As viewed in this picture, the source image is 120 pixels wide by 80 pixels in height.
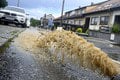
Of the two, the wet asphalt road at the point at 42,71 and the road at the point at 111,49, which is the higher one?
the wet asphalt road at the point at 42,71

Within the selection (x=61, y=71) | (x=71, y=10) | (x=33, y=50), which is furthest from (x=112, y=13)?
(x=71, y=10)

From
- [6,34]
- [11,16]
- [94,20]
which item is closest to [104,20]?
[94,20]

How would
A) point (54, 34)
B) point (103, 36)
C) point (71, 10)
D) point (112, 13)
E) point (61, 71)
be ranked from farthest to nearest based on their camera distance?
1. point (71, 10)
2. point (112, 13)
3. point (103, 36)
4. point (54, 34)
5. point (61, 71)

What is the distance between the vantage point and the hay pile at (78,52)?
470 centimetres

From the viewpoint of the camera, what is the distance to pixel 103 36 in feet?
99.1

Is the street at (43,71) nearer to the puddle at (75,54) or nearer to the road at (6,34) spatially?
the puddle at (75,54)

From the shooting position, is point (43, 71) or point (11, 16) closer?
point (43, 71)

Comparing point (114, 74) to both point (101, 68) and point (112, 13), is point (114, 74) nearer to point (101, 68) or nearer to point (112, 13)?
point (101, 68)

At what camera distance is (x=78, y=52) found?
504 cm

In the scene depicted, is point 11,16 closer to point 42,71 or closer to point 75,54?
point 75,54

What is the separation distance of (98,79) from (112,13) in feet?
93.6

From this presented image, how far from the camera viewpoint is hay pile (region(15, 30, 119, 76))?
4.70 metres

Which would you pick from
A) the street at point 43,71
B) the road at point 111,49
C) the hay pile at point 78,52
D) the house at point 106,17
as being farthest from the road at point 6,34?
the house at point 106,17

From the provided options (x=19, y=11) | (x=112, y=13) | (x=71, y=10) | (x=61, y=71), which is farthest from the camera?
(x=71, y=10)
